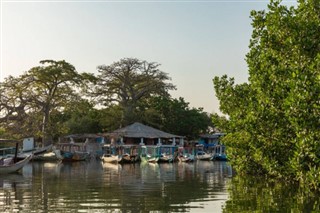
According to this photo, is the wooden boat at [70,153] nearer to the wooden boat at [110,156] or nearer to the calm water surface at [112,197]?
the wooden boat at [110,156]

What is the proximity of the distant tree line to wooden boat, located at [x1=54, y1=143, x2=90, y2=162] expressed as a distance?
2049mm

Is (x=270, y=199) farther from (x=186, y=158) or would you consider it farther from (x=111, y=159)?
(x=186, y=158)

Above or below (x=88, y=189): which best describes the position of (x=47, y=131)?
above

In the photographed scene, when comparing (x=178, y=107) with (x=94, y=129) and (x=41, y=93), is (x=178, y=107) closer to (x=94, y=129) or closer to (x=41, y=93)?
(x=94, y=129)

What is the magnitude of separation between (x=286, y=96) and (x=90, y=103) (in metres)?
53.0

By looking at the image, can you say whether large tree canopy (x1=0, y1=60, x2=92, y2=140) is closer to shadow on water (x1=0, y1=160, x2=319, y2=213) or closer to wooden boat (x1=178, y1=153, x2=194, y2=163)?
wooden boat (x1=178, y1=153, x2=194, y2=163)

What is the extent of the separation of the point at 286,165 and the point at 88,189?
983cm

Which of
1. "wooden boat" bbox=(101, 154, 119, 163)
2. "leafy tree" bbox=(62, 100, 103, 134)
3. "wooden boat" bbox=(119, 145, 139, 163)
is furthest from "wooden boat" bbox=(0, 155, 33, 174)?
"leafy tree" bbox=(62, 100, 103, 134)

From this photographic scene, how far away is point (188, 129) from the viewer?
70.8 m

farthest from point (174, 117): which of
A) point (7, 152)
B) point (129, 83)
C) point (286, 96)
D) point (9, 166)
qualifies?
point (286, 96)

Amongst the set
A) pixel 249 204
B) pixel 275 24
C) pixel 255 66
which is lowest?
pixel 249 204

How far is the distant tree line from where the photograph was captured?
56938 millimetres

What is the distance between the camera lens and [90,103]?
69312mm

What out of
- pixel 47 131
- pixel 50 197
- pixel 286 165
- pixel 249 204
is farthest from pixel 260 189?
pixel 47 131
